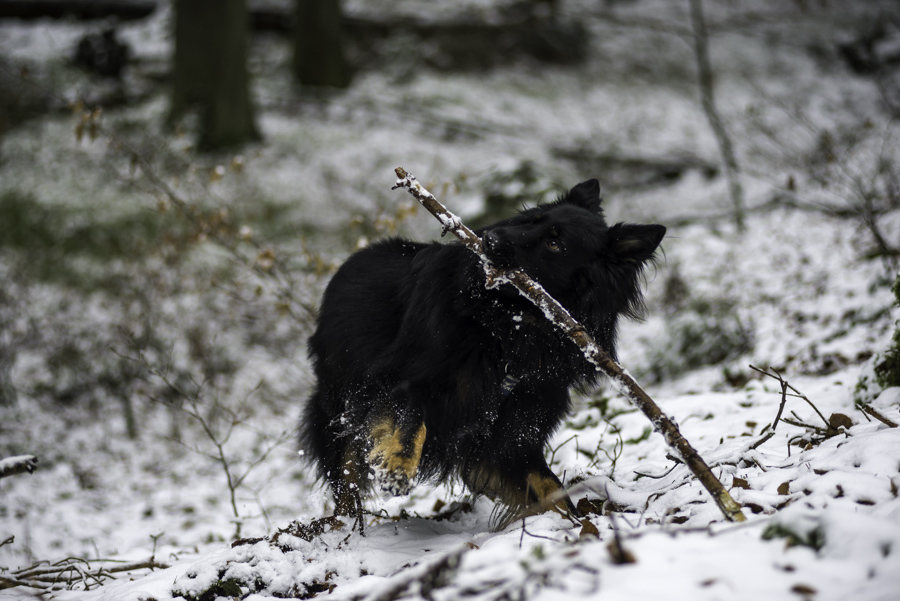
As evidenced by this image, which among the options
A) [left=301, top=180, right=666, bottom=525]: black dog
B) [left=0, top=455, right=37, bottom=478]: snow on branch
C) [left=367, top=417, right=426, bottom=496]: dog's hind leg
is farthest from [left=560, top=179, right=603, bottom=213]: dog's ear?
[left=0, top=455, right=37, bottom=478]: snow on branch

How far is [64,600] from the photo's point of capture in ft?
9.00

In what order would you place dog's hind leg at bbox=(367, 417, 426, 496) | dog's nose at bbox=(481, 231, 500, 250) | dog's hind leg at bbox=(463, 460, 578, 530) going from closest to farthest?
dog's nose at bbox=(481, 231, 500, 250)
dog's hind leg at bbox=(367, 417, 426, 496)
dog's hind leg at bbox=(463, 460, 578, 530)

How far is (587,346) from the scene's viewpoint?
251 centimetres

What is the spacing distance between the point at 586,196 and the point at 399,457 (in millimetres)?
1903

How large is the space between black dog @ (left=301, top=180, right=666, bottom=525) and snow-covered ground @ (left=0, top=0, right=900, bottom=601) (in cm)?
35

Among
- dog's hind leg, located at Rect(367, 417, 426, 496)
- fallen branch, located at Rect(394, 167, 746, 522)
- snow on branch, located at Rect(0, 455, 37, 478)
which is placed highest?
fallen branch, located at Rect(394, 167, 746, 522)

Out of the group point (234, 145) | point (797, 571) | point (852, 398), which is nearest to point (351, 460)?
point (797, 571)

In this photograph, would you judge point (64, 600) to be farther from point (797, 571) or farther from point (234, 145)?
point (234, 145)

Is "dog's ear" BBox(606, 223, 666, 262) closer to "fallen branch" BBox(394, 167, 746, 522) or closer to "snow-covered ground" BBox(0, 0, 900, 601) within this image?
"snow-covered ground" BBox(0, 0, 900, 601)

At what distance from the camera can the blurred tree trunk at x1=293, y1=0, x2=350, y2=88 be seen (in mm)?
14453

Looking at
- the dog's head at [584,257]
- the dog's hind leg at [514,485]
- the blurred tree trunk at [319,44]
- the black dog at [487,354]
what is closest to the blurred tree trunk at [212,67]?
the blurred tree trunk at [319,44]

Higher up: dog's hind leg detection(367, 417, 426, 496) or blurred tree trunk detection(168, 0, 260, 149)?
blurred tree trunk detection(168, 0, 260, 149)

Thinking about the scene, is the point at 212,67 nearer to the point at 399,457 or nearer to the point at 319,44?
the point at 319,44

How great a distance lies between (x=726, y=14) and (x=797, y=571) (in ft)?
72.2
